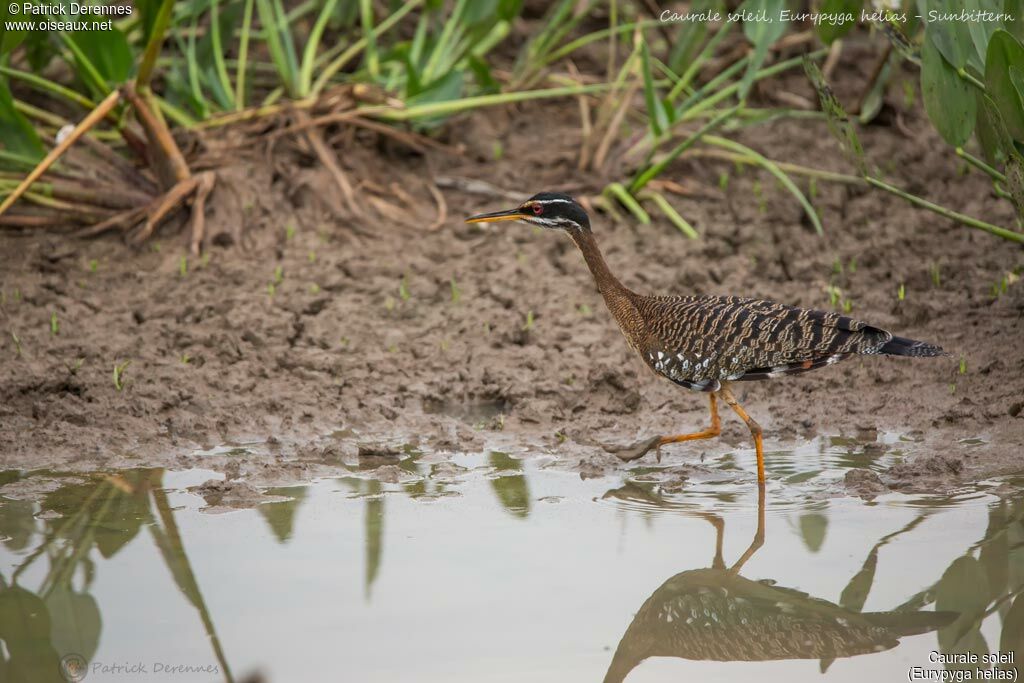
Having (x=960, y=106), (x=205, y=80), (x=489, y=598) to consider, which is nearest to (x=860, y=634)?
(x=489, y=598)

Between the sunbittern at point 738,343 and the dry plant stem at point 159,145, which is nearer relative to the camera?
the sunbittern at point 738,343

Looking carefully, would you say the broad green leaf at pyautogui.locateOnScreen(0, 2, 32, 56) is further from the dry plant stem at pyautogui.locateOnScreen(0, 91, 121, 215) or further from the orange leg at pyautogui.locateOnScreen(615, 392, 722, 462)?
the orange leg at pyautogui.locateOnScreen(615, 392, 722, 462)

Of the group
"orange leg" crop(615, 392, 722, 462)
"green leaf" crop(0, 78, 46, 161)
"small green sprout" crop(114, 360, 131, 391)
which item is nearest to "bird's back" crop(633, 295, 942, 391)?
"orange leg" crop(615, 392, 722, 462)

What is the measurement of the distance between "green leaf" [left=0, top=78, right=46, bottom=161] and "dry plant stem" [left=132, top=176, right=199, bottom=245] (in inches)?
29.4

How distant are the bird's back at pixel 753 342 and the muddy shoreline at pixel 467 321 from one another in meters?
0.51

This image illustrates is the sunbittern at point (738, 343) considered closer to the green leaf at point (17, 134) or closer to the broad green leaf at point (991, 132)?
the broad green leaf at point (991, 132)

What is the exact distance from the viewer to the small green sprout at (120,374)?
6.37 metres

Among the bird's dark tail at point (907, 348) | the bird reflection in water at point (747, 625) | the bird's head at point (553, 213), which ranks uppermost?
the bird's head at point (553, 213)

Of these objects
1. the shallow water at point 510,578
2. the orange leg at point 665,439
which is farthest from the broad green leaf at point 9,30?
the orange leg at point 665,439

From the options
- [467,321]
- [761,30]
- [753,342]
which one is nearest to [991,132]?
[753,342]

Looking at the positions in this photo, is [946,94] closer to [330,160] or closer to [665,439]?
[665,439]

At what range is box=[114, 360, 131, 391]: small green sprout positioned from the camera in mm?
6367

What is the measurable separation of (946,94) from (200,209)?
Answer: 4.53 m

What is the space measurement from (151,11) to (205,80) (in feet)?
3.37
